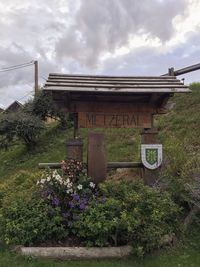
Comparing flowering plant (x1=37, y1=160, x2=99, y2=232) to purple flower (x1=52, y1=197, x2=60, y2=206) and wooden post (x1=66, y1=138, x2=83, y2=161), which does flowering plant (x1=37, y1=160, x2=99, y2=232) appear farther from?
wooden post (x1=66, y1=138, x2=83, y2=161)

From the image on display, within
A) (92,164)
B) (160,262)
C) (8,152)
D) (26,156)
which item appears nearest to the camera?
(160,262)

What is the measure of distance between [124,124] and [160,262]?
3.06 meters

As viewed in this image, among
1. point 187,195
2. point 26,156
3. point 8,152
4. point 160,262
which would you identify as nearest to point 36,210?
point 160,262

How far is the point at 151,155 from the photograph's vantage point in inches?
322

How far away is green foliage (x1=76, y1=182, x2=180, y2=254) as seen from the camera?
244 inches

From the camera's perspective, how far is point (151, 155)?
26.8 feet

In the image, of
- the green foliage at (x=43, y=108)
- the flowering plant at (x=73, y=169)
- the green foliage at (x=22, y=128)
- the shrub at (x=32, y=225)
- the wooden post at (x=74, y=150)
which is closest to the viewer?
the shrub at (x=32, y=225)

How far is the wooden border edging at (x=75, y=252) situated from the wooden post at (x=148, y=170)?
6.82ft

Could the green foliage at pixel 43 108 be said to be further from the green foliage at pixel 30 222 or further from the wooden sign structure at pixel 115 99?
the green foliage at pixel 30 222

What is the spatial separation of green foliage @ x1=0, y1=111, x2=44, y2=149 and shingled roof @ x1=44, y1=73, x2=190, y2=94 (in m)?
9.15

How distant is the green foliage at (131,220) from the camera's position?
6191mm

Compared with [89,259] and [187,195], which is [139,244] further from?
[187,195]

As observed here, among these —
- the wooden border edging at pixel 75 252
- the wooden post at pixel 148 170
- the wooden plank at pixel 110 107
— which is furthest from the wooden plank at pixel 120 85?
the wooden border edging at pixel 75 252

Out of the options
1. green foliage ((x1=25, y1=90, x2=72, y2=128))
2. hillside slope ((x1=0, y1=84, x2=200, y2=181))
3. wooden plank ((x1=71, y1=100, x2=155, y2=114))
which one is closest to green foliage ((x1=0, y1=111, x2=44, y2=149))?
hillside slope ((x1=0, y1=84, x2=200, y2=181))
